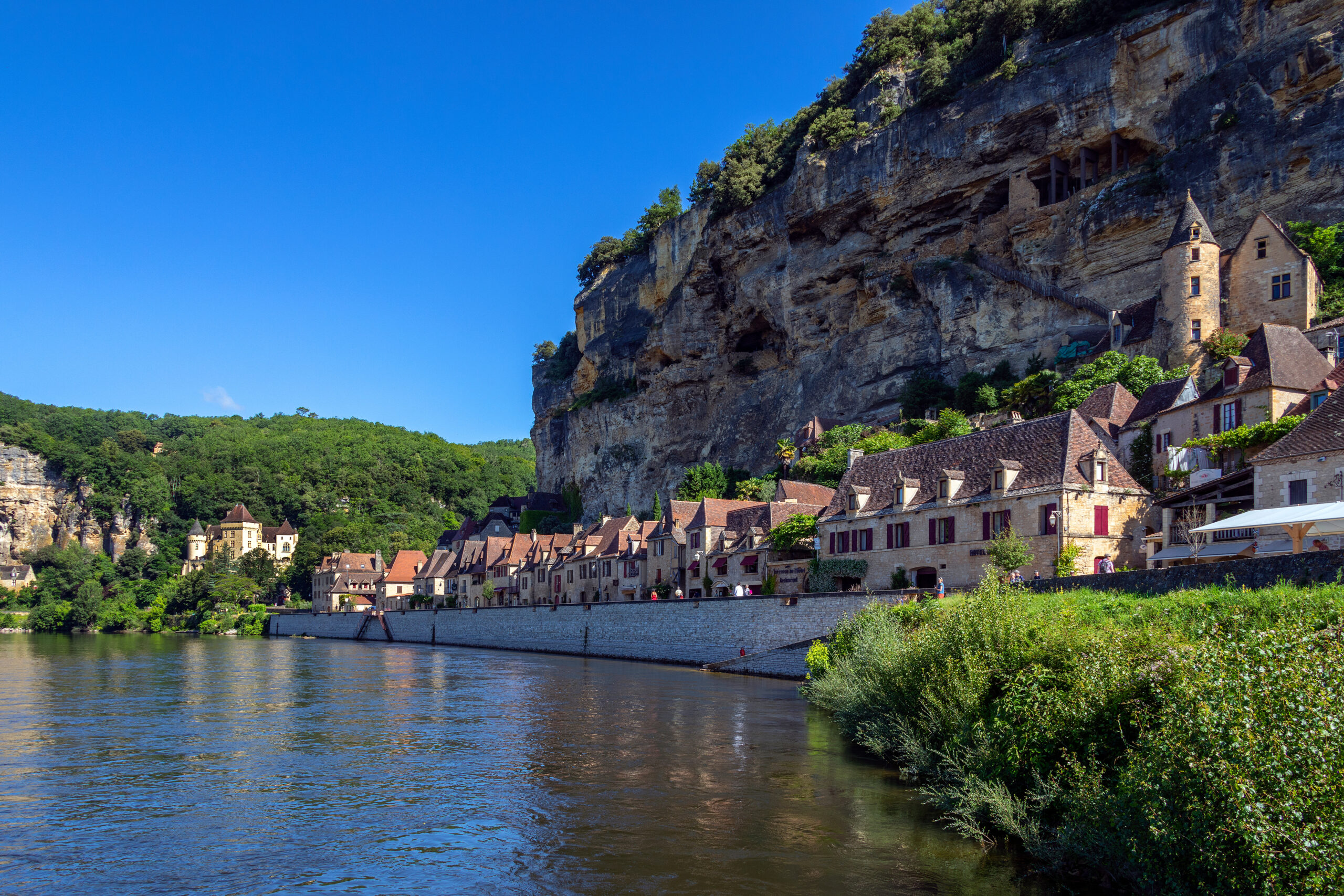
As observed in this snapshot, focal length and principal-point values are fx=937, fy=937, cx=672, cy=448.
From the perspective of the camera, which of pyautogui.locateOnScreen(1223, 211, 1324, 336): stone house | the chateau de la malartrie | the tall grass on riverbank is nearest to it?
the tall grass on riverbank

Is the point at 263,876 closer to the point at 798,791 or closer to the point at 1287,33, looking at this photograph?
the point at 798,791

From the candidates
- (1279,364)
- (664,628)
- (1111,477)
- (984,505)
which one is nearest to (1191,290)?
(1279,364)

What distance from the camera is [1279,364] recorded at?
1331 inches

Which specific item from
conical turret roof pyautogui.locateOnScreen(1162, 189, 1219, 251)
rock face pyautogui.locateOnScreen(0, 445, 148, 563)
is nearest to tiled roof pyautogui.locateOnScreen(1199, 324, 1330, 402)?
conical turret roof pyautogui.locateOnScreen(1162, 189, 1219, 251)

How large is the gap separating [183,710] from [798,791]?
70.0 feet

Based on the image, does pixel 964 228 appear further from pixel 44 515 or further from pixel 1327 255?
pixel 44 515

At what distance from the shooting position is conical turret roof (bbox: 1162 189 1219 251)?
46250 mm

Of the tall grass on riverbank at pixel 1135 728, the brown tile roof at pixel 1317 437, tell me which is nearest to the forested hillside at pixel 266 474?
the brown tile roof at pixel 1317 437

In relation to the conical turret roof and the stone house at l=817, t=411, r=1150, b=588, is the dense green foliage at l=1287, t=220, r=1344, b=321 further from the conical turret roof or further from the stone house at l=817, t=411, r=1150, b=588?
the stone house at l=817, t=411, r=1150, b=588

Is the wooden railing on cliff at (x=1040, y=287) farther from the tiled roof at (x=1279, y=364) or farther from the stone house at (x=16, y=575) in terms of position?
the stone house at (x=16, y=575)

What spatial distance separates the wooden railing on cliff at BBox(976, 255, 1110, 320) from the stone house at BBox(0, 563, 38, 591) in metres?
128

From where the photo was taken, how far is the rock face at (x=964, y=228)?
158 ft

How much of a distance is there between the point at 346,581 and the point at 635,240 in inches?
2018

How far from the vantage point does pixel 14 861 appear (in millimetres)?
13391
